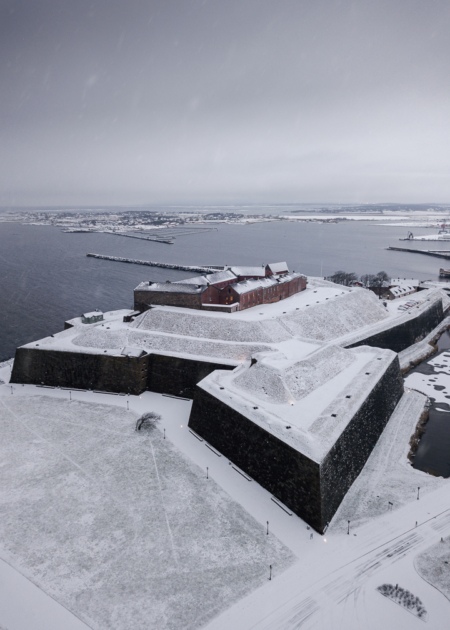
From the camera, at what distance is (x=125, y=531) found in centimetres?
1712

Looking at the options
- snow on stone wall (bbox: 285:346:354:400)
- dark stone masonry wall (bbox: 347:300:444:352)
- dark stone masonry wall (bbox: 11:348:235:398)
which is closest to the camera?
snow on stone wall (bbox: 285:346:354:400)

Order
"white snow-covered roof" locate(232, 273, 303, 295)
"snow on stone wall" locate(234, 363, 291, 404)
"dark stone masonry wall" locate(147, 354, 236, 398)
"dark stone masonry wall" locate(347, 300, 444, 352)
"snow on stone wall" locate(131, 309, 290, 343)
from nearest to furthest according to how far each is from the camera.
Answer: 1. "snow on stone wall" locate(234, 363, 291, 404)
2. "dark stone masonry wall" locate(147, 354, 236, 398)
3. "snow on stone wall" locate(131, 309, 290, 343)
4. "white snow-covered roof" locate(232, 273, 303, 295)
5. "dark stone masonry wall" locate(347, 300, 444, 352)

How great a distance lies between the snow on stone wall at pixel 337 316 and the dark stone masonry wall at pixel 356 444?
8502mm

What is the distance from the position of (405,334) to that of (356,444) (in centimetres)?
2395

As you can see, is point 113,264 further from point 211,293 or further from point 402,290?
point 402,290

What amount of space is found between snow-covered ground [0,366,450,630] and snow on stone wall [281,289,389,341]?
1316cm

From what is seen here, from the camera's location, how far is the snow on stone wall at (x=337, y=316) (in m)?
35.8

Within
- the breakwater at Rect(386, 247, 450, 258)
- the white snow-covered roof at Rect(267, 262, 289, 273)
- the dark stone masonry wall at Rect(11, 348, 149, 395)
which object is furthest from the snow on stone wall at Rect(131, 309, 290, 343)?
the breakwater at Rect(386, 247, 450, 258)

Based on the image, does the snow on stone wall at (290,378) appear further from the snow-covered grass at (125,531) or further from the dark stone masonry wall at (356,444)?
the snow-covered grass at (125,531)

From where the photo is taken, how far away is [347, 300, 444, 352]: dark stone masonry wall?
37781 millimetres

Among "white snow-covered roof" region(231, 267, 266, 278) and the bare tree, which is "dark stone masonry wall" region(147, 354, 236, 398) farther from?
"white snow-covered roof" region(231, 267, 266, 278)

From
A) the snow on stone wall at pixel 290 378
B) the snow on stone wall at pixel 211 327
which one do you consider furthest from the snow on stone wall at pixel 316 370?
the snow on stone wall at pixel 211 327

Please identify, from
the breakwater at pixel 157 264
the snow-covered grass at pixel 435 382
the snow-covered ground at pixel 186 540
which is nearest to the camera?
the snow-covered ground at pixel 186 540

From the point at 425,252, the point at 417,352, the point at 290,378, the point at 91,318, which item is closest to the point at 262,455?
the point at 290,378
